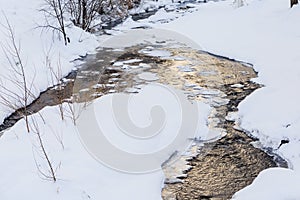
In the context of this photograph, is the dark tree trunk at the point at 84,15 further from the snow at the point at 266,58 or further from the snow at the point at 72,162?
the snow at the point at 72,162

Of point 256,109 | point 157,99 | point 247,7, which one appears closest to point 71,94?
point 157,99

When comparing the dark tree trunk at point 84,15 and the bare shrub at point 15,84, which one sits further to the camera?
the dark tree trunk at point 84,15

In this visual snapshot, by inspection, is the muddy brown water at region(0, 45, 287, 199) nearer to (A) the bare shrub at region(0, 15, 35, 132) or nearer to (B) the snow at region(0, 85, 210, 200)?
(A) the bare shrub at region(0, 15, 35, 132)

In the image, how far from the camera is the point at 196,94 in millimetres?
8125

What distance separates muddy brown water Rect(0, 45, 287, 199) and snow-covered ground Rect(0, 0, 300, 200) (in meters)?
0.25

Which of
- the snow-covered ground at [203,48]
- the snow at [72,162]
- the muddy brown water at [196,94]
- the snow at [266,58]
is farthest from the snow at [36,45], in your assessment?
the snow at [266,58]

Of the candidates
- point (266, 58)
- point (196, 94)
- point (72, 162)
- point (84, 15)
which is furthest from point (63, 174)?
point (84, 15)

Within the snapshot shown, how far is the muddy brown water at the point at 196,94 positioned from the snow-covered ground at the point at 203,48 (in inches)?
10.0

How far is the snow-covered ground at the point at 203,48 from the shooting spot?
179 inches

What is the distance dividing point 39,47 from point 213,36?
4.52 meters

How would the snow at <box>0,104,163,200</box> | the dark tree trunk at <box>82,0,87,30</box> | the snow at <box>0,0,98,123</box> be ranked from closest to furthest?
1. the snow at <box>0,104,163,200</box>
2. the snow at <box>0,0,98,123</box>
3. the dark tree trunk at <box>82,0,87,30</box>

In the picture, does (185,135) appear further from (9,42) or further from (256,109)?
(9,42)

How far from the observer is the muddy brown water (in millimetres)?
5457

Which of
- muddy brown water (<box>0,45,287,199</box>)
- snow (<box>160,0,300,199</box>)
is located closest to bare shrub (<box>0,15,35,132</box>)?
muddy brown water (<box>0,45,287,199</box>)
